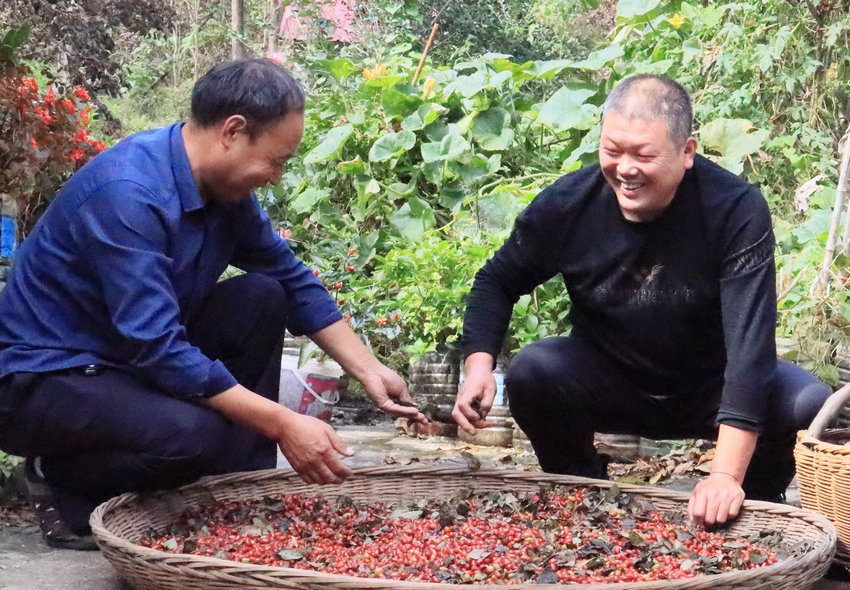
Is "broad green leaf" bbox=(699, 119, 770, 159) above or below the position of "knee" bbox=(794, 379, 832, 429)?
above

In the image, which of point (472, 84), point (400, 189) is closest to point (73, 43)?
point (400, 189)

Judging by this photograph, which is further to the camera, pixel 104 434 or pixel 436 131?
pixel 436 131

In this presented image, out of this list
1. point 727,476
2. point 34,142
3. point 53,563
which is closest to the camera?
point 727,476

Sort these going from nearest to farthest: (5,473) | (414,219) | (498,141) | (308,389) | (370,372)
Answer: (370,372), (5,473), (308,389), (414,219), (498,141)

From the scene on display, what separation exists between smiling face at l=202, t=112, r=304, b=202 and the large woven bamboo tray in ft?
2.28

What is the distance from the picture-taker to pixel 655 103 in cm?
225

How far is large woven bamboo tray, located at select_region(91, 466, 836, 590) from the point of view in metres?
1.66

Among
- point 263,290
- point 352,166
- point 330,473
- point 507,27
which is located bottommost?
point 330,473

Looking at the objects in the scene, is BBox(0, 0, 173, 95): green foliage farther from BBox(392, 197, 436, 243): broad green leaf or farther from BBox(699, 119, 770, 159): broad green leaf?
BBox(699, 119, 770, 159): broad green leaf

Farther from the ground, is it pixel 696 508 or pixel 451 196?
pixel 451 196

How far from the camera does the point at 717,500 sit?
84.4 inches

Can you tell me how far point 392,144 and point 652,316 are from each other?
279 cm

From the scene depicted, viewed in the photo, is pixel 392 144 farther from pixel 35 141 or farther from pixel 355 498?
pixel 355 498

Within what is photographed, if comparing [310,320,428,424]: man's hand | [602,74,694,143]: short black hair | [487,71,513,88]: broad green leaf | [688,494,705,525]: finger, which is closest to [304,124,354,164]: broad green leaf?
[487,71,513,88]: broad green leaf
